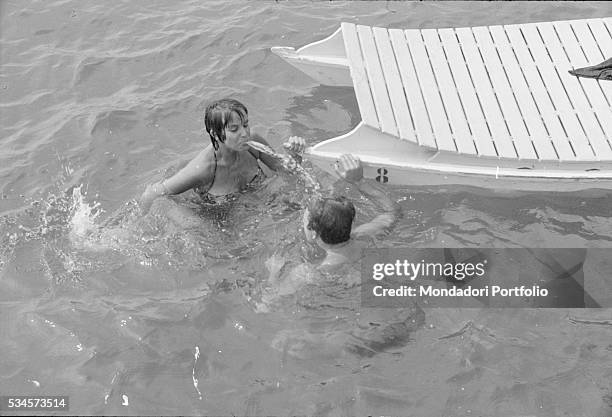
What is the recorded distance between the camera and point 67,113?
7438 millimetres

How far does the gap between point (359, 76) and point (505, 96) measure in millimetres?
1351

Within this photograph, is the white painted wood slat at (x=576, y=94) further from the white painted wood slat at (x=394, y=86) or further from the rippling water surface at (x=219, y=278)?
the white painted wood slat at (x=394, y=86)

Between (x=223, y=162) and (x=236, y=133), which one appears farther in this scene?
(x=223, y=162)

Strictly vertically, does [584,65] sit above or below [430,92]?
above

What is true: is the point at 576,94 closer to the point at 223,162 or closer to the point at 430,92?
the point at 430,92

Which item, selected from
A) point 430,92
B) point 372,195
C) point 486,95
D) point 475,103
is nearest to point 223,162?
point 372,195

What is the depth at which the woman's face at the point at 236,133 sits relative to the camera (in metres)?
5.38

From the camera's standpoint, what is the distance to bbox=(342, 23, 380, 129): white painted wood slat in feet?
19.7

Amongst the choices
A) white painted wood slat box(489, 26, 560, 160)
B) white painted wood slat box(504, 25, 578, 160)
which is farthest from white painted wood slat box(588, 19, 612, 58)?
white painted wood slat box(489, 26, 560, 160)

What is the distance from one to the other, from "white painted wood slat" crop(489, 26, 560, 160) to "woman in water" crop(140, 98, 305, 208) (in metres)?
2.01

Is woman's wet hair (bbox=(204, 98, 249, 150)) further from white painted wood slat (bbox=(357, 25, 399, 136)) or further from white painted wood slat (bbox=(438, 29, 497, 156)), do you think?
white painted wood slat (bbox=(438, 29, 497, 156))

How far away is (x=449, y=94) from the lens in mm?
6531

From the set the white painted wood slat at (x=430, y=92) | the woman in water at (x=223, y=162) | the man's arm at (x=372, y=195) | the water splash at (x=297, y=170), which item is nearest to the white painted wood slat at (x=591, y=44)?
the white painted wood slat at (x=430, y=92)

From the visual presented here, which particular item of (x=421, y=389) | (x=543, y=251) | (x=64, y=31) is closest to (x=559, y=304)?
(x=543, y=251)
